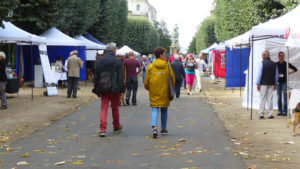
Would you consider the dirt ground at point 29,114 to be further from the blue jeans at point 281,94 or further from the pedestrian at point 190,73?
the blue jeans at point 281,94

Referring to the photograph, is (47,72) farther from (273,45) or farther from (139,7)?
(139,7)

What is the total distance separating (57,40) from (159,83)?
674 inches

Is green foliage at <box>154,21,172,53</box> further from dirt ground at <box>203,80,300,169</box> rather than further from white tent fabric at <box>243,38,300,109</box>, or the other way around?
dirt ground at <box>203,80,300,169</box>

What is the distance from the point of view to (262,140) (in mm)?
9492

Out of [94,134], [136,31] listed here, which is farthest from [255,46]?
[136,31]

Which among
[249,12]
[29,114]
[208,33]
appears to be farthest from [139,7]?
[29,114]

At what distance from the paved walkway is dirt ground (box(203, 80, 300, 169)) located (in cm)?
24

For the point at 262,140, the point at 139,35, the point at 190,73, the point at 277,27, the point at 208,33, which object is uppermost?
the point at 208,33

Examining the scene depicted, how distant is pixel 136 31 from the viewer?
83562mm

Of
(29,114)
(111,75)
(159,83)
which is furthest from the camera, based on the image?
(29,114)

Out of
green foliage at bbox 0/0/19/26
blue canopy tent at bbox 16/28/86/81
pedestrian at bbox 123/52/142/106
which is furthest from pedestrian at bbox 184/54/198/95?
green foliage at bbox 0/0/19/26

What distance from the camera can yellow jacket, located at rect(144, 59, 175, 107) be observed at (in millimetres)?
9914

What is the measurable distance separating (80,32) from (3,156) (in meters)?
27.3

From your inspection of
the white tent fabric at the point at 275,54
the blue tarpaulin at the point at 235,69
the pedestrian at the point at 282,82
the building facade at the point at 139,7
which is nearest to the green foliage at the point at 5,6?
the white tent fabric at the point at 275,54
